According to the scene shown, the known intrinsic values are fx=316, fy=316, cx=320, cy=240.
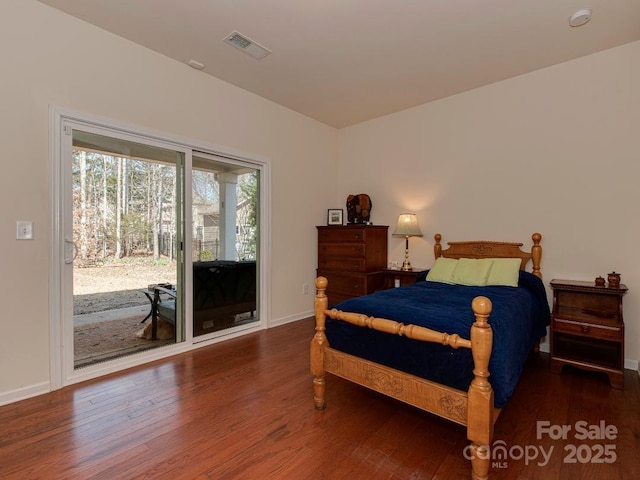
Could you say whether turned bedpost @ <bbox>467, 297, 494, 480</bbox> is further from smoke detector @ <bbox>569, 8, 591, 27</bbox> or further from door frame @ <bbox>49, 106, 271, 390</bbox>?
door frame @ <bbox>49, 106, 271, 390</bbox>

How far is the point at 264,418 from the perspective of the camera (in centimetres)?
199

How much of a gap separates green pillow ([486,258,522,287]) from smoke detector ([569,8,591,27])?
195 cm

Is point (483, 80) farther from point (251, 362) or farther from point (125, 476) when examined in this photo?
point (125, 476)

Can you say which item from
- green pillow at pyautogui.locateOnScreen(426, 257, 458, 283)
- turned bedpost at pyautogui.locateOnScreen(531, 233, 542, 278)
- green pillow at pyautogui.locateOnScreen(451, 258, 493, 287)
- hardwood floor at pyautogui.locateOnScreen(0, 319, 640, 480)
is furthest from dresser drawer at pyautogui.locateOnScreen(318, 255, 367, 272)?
turned bedpost at pyautogui.locateOnScreen(531, 233, 542, 278)

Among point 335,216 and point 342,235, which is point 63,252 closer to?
point 342,235

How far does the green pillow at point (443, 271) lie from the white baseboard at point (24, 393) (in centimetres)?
337

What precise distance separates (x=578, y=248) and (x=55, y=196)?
4.41 meters

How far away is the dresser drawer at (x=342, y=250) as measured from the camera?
391cm

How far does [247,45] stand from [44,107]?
1.62m

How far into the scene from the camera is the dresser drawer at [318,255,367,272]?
12.8ft

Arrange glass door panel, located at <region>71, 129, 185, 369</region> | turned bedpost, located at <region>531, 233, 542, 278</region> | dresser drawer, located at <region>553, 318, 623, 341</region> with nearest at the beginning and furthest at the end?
dresser drawer, located at <region>553, 318, 623, 341</region> → glass door panel, located at <region>71, 129, 185, 369</region> → turned bedpost, located at <region>531, 233, 542, 278</region>

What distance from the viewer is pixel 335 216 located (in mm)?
4594

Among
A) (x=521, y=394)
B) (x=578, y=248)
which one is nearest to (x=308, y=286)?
(x=521, y=394)

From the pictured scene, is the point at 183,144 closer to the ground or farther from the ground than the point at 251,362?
farther from the ground
